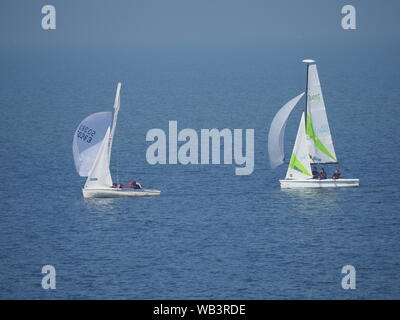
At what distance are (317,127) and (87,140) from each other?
21.6 metres

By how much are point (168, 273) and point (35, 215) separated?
20.4 meters

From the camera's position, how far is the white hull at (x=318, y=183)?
381 ft

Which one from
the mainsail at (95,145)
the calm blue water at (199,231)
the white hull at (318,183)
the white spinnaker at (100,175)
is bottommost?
the calm blue water at (199,231)

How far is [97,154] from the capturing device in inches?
4510

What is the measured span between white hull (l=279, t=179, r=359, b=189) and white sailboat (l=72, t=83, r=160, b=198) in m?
12.8

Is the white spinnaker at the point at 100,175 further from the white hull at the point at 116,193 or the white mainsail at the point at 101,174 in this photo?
the white hull at the point at 116,193

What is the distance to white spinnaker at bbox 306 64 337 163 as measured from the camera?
11850cm

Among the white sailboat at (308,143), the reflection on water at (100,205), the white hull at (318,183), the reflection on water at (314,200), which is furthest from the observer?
the white hull at (318,183)
